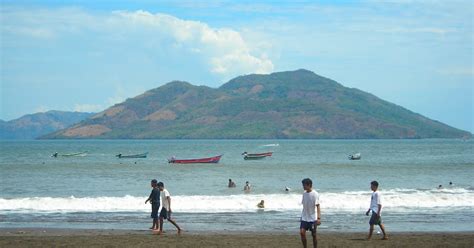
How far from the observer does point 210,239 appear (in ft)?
60.1

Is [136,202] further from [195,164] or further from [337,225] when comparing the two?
[195,164]

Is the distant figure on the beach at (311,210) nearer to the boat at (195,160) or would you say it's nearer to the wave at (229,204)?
the wave at (229,204)

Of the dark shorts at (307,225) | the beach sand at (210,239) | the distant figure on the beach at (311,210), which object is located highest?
the distant figure on the beach at (311,210)

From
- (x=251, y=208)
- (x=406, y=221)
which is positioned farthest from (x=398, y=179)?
(x=406, y=221)

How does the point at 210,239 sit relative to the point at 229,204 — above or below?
below

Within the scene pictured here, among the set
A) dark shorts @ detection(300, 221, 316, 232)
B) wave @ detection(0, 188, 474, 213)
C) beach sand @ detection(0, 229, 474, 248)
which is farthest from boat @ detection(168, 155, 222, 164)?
dark shorts @ detection(300, 221, 316, 232)

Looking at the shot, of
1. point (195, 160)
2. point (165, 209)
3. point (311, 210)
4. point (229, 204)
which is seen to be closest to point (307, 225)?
point (311, 210)

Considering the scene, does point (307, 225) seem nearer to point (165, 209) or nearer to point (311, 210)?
point (311, 210)

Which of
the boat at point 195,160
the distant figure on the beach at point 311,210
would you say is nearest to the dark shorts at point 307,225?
the distant figure on the beach at point 311,210

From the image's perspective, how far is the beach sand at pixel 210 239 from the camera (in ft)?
56.9

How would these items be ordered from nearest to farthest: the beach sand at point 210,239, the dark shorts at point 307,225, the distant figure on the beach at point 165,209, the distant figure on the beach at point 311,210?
the distant figure on the beach at point 311,210
the dark shorts at point 307,225
the beach sand at point 210,239
the distant figure on the beach at point 165,209

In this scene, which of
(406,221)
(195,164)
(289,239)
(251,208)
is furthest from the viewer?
(195,164)

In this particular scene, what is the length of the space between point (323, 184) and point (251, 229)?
26223 mm

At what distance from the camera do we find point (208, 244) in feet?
56.9
